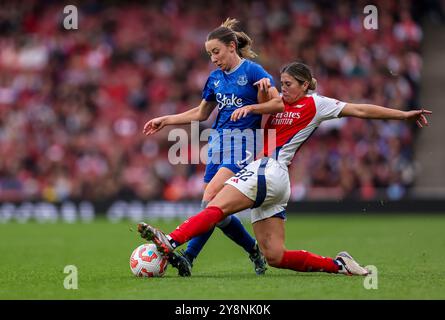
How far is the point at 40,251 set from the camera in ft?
37.7

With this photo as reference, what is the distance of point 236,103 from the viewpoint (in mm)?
7918

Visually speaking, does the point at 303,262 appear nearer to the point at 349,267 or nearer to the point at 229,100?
the point at 349,267

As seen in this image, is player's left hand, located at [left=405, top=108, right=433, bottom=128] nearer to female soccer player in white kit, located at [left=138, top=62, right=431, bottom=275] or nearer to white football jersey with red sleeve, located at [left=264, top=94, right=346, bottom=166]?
female soccer player in white kit, located at [left=138, top=62, right=431, bottom=275]

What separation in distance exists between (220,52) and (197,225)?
5.35 ft

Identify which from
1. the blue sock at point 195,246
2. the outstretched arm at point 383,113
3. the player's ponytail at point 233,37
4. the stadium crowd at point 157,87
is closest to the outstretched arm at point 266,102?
the player's ponytail at point 233,37

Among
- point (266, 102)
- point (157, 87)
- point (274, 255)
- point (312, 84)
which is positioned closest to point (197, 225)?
point (274, 255)

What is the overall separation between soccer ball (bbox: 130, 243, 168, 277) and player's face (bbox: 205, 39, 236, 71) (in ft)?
5.76

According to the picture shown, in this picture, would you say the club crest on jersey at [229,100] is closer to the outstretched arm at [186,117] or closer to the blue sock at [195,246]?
the outstretched arm at [186,117]

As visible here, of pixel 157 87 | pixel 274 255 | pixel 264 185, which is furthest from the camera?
pixel 157 87

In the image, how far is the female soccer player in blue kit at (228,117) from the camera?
778cm

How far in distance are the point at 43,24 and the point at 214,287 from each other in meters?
19.0

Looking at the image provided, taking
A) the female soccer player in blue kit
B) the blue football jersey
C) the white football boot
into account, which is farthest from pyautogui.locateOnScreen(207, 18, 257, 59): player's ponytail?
the white football boot

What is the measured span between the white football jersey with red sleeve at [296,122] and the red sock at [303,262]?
0.81 m
